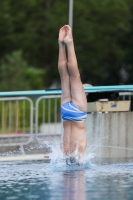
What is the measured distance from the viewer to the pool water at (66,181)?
28.9 feet

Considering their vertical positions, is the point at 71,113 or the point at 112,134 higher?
the point at 71,113

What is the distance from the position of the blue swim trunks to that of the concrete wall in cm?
255

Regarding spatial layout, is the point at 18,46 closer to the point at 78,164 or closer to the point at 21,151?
the point at 21,151

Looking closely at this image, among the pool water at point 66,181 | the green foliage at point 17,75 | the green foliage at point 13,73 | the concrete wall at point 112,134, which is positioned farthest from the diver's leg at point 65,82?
the green foliage at point 17,75

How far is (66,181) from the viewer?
33.2ft

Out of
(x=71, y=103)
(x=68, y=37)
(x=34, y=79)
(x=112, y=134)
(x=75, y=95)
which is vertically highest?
(x=34, y=79)

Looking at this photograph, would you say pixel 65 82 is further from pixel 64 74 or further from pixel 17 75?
pixel 17 75

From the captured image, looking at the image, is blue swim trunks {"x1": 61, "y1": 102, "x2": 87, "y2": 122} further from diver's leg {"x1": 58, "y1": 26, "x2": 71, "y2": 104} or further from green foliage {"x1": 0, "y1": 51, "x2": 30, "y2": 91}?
green foliage {"x1": 0, "y1": 51, "x2": 30, "y2": 91}

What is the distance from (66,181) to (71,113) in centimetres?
176

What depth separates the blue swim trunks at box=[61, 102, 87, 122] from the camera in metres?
11.7

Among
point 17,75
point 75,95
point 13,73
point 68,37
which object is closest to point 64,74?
point 75,95

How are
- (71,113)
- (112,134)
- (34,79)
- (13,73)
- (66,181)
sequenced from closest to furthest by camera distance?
(66,181) < (71,113) < (112,134) < (13,73) < (34,79)

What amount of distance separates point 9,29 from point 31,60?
4281mm

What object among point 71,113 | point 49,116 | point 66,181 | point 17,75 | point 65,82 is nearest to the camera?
point 66,181
